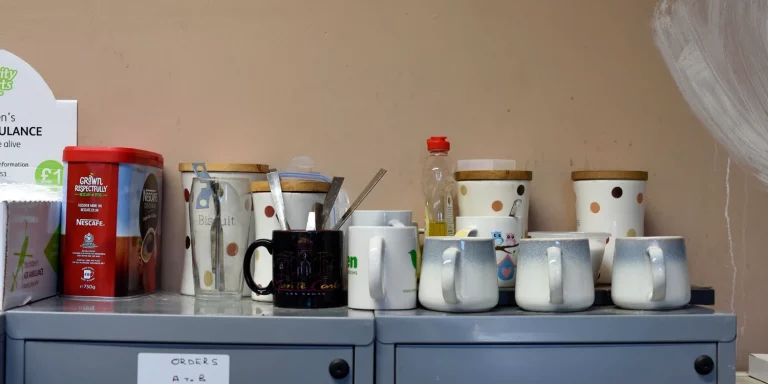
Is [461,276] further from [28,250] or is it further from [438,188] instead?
[28,250]

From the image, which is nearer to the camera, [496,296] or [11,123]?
[496,296]

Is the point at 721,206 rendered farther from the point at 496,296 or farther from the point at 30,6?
the point at 30,6

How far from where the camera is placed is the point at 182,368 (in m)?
0.98

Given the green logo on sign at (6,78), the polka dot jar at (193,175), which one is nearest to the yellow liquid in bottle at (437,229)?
the polka dot jar at (193,175)

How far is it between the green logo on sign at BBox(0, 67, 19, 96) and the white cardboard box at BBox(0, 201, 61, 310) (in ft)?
1.07

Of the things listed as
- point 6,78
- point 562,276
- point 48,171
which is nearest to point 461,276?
point 562,276

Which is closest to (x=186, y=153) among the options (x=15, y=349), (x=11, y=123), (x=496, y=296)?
(x=11, y=123)

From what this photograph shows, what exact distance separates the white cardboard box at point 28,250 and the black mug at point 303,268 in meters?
0.39

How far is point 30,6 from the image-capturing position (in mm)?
1392

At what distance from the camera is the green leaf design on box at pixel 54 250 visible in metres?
1.18

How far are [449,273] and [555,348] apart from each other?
0.18 m

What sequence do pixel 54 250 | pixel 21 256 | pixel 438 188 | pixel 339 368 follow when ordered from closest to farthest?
pixel 339 368 < pixel 21 256 < pixel 54 250 < pixel 438 188

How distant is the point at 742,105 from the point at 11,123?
1410mm

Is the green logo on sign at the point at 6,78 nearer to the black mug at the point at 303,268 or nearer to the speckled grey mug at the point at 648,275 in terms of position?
the black mug at the point at 303,268
